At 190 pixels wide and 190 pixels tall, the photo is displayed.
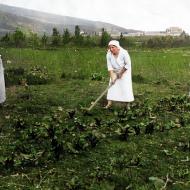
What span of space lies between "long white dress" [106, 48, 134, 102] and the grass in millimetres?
304

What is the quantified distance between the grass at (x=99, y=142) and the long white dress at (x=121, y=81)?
1.00ft

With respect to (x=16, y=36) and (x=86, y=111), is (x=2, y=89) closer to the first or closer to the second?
(x=86, y=111)

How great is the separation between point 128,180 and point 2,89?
498 centimetres

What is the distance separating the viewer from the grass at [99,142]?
6.83 metres

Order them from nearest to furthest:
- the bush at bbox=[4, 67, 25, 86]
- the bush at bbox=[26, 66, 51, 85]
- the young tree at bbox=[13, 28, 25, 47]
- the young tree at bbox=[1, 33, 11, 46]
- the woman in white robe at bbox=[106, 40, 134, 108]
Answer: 1. the woman in white robe at bbox=[106, 40, 134, 108]
2. the bush at bbox=[4, 67, 25, 86]
3. the bush at bbox=[26, 66, 51, 85]
4. the young tree at bbox=[1, 33, 11, 46]
5. the young tree at bbox=[13, 28, 25, 47]

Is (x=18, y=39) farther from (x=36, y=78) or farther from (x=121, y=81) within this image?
(x=121, y=81)

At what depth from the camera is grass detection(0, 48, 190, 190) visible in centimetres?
683

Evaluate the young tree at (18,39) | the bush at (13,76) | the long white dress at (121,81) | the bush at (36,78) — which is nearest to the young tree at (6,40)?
the young tree at (18,39)

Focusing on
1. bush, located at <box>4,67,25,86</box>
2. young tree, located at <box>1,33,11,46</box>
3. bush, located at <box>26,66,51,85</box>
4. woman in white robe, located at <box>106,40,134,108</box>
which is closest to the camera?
woman in white robe, located at <box>106,40,134,108</box>

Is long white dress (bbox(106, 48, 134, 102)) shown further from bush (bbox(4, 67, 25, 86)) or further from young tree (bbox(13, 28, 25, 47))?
young tree (bbox(13, 28, 25, 47))

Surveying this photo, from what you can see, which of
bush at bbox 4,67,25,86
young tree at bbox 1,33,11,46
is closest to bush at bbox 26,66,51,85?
bush at bbox 4,67,25,86

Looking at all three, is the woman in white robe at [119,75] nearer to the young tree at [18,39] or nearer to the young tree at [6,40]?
the young tree at [18,39]

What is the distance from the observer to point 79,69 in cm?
2088

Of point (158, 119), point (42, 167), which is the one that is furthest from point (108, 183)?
point (158, 119)
